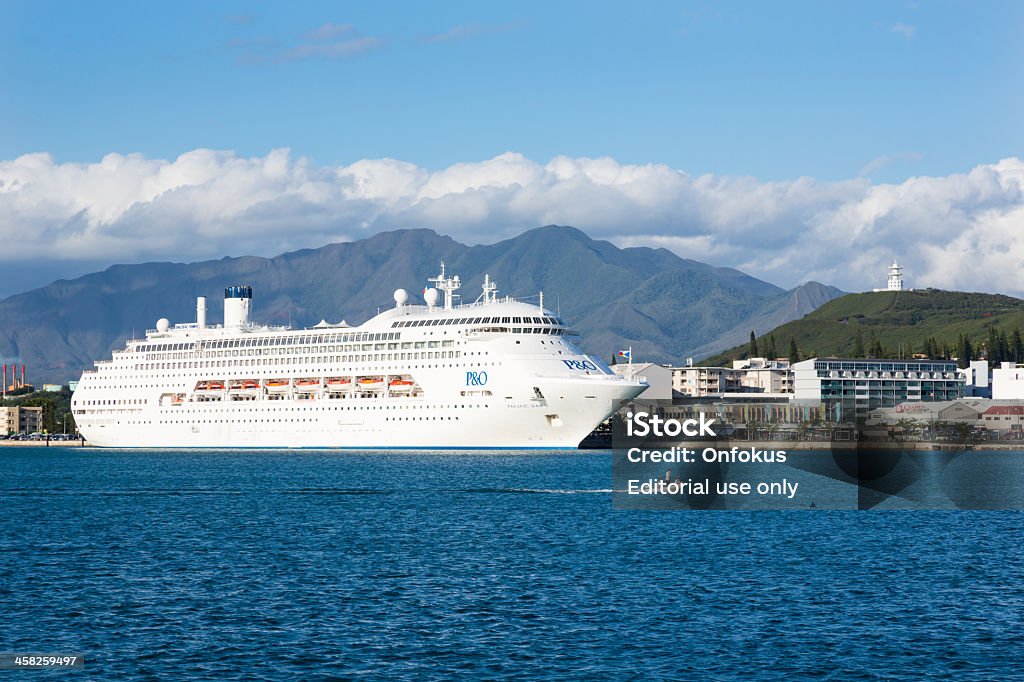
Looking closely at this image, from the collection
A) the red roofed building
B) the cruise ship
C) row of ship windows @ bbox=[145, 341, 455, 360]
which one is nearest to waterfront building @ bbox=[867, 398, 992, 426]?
the red roofed building

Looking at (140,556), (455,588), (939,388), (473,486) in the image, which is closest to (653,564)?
(455,588)

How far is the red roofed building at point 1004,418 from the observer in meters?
156

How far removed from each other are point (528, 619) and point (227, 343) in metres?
96.3

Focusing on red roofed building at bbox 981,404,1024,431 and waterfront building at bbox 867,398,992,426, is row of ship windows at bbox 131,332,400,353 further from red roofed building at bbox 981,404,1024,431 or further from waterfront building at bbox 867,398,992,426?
red roofed building at bbox 981,404,1024,431

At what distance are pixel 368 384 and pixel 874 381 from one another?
341 ft

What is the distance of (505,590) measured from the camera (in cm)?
3544

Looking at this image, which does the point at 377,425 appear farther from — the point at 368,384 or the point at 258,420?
the point at 258,420

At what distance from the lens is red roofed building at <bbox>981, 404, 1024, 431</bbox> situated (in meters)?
156

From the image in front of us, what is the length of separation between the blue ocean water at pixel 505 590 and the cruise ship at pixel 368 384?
121ft

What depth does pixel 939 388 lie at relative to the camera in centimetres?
19375

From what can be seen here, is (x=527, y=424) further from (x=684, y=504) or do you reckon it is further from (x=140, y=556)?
(x=140, y=556)

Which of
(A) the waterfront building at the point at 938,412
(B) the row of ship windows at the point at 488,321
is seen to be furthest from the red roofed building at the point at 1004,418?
(B) the row of ship windows at the point at 488,321

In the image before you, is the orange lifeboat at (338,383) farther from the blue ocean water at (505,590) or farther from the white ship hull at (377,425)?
the blue ocean water at (505,590)

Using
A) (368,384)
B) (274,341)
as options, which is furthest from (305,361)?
(368,384)
